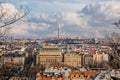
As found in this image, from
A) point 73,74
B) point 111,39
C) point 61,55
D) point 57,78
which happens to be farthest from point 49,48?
point 111,39

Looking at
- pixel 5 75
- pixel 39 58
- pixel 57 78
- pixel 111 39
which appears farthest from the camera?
pixel 39 58

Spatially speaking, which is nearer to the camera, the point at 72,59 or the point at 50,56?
the point at 72,59

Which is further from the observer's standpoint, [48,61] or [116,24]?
[48,61]

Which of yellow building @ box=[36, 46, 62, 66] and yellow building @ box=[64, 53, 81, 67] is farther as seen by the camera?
yellow building @ box=[64, 53, 81, 67]

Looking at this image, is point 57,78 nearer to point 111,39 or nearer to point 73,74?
point 73,74

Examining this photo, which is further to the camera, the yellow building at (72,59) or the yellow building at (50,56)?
the yellow building at (72,59)

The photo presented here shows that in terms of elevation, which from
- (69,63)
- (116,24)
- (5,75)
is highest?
(116,24)

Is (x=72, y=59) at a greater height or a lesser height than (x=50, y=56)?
lesser

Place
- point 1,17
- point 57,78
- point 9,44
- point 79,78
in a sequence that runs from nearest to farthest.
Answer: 1. point 1,17
2. point 9,44
3. point 57,78
4. point 79,78

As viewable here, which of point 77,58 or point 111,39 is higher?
point 111,39

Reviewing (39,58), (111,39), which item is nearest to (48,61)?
(39,58)
